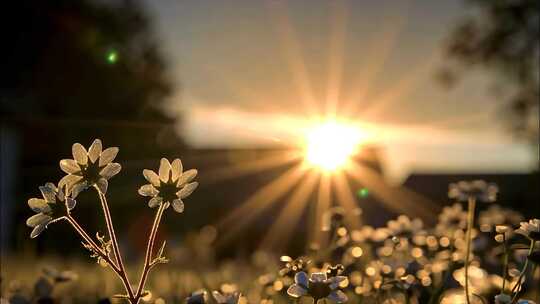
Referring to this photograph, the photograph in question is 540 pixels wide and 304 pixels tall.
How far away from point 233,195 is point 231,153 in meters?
3.16

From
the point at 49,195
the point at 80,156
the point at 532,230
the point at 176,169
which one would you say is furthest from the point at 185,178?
the point at 532,230

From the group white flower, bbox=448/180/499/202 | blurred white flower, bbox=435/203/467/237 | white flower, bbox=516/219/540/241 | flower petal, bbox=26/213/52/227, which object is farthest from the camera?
blurred white flower, bbox=435/203/467/237

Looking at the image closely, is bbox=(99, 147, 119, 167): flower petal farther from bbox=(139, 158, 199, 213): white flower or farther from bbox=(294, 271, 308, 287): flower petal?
bbox=(294, 271, 308, 287): flower petal

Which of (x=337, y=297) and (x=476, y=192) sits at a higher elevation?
(x=476, y=192)

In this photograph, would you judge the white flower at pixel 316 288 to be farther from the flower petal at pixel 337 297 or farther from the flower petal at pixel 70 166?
the flower petal at pixel 70 166

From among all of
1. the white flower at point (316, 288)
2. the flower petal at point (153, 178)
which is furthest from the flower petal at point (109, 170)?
the white flower at point (316, 288)

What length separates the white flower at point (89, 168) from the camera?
2.62m

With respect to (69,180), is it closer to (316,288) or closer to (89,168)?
(89,168)

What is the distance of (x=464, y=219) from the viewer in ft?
16.6

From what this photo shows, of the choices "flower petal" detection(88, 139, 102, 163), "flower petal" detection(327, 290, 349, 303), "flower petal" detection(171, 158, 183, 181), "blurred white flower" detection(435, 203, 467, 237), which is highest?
"blurred white flower" detection(435, 203, 467, 237)

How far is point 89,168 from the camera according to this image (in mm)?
2641

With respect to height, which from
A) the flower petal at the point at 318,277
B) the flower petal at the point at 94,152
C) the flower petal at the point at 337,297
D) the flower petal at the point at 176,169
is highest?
the flower petal at the point at 94,152

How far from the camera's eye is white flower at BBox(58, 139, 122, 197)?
262 cm

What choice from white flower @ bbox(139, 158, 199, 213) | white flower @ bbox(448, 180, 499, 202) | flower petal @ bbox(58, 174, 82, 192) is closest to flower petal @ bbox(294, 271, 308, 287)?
white flower @ bbox(139, 158, 199, 213)
